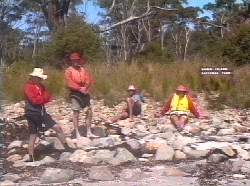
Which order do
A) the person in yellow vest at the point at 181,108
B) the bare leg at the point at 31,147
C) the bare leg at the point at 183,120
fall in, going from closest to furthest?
the bare leg at the point at 31,147 → the bare leg at the point at 183,120 → the person in yellow vest at the point at 181,108

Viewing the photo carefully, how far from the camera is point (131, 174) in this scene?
21.2 feet

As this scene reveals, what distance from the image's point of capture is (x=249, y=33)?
1956cm

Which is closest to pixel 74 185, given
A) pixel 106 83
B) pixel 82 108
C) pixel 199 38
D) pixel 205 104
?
pixel 82 108

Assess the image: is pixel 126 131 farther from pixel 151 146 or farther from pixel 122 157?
pixel 122 157

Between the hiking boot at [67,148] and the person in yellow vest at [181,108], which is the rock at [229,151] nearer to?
the hiking boot at [67,148]

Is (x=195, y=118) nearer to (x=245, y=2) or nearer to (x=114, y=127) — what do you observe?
(x=114, y=127)

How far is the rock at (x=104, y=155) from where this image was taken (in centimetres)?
712

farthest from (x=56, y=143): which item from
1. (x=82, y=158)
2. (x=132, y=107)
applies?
(x=132, y=107)

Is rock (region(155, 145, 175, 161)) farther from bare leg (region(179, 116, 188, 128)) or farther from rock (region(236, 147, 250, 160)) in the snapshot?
bare leg (region(179, 116, 188, 128))

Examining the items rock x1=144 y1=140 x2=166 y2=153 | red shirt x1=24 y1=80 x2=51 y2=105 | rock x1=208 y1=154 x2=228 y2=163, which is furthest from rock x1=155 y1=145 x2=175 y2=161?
red shirt x1=24 y1=80 x2=51 y2=105

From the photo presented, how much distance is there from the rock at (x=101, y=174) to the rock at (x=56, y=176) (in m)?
0.21

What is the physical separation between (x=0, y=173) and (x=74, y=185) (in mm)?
1071

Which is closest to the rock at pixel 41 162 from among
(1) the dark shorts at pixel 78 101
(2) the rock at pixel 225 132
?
(1) the dark shorts at pixel 78 101

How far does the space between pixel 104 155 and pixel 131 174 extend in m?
0.83
